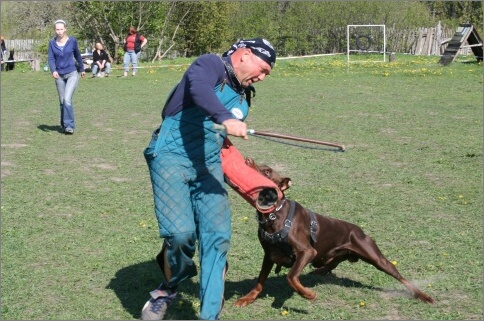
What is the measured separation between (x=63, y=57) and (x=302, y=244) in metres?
9.01

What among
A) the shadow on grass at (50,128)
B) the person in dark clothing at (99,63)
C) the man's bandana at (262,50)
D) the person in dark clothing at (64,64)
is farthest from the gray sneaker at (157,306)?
the person in dark clothing at (99,63)

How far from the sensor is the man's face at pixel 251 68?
14.6ft

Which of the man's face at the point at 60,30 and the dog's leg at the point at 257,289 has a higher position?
the man's face at the point at 60,30

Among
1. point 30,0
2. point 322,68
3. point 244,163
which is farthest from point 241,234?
point 30,0

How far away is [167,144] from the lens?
4.48m

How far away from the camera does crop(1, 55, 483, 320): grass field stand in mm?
5285

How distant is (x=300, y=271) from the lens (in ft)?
16.1

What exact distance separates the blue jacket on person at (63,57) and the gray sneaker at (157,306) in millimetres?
8942

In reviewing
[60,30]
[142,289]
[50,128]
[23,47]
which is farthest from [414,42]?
[142,289]

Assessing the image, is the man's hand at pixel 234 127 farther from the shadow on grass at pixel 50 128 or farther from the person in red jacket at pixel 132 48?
the person in red jacket at pixel 132 48

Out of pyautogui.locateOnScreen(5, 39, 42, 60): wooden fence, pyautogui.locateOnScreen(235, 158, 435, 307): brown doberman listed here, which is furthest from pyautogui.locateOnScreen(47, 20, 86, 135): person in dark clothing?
pyautogui.locateOnScreen(5, 39, 42, 60): wooden fence

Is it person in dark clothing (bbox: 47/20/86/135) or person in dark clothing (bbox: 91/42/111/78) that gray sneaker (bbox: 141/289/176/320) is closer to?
person in dark clothing (bbox: 47/20/86/135)

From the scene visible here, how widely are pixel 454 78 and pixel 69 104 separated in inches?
527

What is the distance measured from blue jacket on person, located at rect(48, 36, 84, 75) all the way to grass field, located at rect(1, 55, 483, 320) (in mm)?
1145
